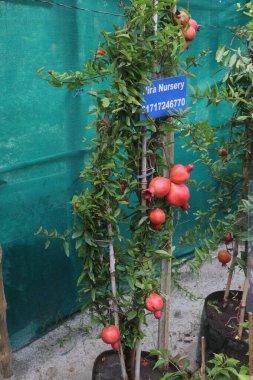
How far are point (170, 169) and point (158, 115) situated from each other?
26 centimetres

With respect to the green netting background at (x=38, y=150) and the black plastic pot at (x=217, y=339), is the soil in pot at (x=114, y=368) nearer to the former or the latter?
the black plastic pot at (x=217, y=339)

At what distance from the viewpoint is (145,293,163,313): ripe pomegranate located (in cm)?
196

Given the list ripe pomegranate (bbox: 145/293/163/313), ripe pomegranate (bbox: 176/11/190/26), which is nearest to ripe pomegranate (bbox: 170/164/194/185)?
ripe pomegranate (bbox: 145/293/163/313)

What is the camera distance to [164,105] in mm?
1983

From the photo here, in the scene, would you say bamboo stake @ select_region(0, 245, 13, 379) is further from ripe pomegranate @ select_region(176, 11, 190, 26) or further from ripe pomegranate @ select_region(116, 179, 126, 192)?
ripe pomegranate @ select_region(176, 11, 190, 26)

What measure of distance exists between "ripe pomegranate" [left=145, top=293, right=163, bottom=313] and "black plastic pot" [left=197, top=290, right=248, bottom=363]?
2.74 feet

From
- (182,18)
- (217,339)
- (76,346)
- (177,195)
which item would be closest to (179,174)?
(177,195)

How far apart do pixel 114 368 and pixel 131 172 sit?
1091 millimetres

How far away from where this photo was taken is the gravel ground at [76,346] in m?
2.92

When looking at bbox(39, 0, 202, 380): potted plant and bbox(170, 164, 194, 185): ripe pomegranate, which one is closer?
bbox(39, 0, 202, 380): potted plant

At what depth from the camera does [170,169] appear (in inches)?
81.7

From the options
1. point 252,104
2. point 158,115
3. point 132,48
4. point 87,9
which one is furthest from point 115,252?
point 87,9

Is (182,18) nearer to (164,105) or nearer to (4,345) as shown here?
(164,105)

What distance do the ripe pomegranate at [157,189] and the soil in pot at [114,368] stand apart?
1013mm
